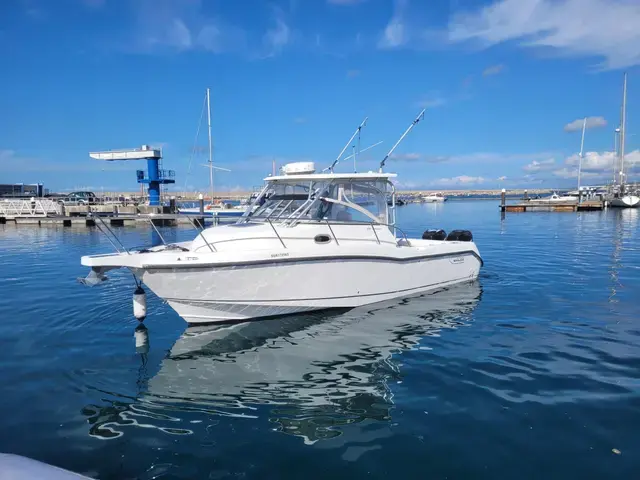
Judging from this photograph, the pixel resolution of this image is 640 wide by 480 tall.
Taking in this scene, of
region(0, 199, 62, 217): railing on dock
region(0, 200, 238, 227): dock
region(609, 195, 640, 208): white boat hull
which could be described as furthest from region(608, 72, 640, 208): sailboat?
region(0, 199, 62, 217): railing on dock

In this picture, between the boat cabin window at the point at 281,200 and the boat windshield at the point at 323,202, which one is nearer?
the boat windshield at the point at 323,202

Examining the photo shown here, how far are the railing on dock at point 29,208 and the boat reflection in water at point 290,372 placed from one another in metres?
38.8

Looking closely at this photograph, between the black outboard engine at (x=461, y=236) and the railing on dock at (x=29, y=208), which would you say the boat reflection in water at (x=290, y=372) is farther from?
the railing on dock at (x=29, y=208)

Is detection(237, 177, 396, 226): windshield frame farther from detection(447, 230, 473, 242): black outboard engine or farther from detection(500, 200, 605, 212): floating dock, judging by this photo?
detection(500, 200, 605, 212): floating dock

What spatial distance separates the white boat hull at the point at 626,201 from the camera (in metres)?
52.6

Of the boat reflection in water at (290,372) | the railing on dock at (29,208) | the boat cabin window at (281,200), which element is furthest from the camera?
the railing on dock at (29,208)

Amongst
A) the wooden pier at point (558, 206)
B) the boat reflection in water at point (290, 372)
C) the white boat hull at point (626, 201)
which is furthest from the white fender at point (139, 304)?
the white boat hull at point (626, 201)

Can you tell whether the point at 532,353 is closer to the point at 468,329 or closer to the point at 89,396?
the point at 468,329

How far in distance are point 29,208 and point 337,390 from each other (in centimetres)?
4333

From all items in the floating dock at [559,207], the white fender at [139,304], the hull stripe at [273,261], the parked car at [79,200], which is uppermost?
the parked car at [79,200]

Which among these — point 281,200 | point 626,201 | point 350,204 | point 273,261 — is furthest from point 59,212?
point 626,201

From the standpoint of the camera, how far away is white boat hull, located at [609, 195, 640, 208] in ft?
173

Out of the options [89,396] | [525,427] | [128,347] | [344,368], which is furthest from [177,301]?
[525,427]

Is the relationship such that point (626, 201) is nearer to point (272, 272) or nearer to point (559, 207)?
point (559, 207)
